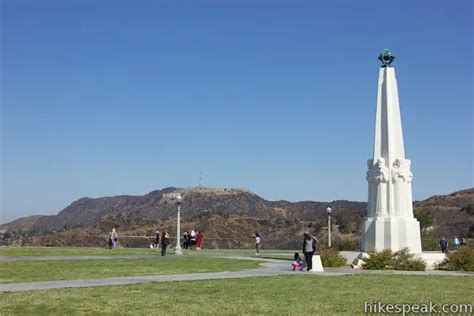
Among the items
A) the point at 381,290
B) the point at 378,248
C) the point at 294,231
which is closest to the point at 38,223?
the point at 294,231

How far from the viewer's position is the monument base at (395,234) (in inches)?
1051

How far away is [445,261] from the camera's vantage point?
82.5ft

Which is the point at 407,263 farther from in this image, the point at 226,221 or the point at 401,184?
the point at 226,221

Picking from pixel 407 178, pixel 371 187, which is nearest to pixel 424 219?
pixel 371 187

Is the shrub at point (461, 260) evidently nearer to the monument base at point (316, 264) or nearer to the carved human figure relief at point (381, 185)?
the carved human figure relief at point (381, 185)

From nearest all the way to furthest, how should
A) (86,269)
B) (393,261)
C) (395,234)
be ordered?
(86,269) → (393,261) → (395,234)

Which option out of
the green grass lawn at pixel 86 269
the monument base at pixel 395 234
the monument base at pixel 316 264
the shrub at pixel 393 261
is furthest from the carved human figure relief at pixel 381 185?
the green grass lawn at pixel 86 269

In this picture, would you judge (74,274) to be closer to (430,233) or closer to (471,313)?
(471,313)

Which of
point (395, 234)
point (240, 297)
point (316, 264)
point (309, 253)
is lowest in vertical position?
point (240, 297)

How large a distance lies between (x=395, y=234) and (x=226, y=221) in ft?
Result: 176

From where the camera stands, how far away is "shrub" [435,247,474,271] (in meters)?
24.0

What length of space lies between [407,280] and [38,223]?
142 metres

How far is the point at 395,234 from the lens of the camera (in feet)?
87.7

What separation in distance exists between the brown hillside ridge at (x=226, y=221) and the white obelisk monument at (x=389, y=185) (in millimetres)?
13827
